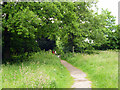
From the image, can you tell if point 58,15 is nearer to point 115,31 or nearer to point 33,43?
point 33,43

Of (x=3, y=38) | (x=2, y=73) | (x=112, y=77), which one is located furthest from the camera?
(x=3, y=38)

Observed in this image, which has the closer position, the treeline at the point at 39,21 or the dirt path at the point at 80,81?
the dirt path at the point at 80,81

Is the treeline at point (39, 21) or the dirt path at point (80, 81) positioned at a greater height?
the treeline at point (39, 21)

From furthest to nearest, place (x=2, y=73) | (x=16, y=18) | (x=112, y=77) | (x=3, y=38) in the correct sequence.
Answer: (x=3, y=38)
(x=16, y=18)
(x=2, y=73)
(x=112, y=77)

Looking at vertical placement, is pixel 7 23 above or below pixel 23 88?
above

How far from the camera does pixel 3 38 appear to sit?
49.4ft

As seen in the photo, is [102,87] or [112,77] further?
[112,77]

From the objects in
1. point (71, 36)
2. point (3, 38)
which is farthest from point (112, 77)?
point (71, 36)

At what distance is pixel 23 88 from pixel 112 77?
15.5ft

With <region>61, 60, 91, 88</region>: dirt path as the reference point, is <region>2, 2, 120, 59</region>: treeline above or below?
above

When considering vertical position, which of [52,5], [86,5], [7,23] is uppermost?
[86,5]

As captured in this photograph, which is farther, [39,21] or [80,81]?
[39,21]

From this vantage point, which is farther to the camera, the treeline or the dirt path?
the treeline

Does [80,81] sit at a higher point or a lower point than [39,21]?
lower
